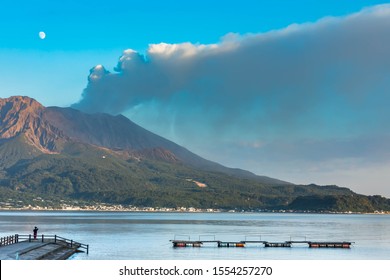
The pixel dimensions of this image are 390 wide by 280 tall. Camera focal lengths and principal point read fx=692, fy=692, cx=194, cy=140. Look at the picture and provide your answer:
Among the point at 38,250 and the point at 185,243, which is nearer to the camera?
the point at 38,250

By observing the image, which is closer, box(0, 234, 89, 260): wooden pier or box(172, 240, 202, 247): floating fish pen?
box(0, 234, 89, 260): wooden pier

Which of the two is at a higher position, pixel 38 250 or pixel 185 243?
pixel 185 243

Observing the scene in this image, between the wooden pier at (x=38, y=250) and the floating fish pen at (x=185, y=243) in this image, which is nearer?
the wooden pier at (x=38, y=250)
